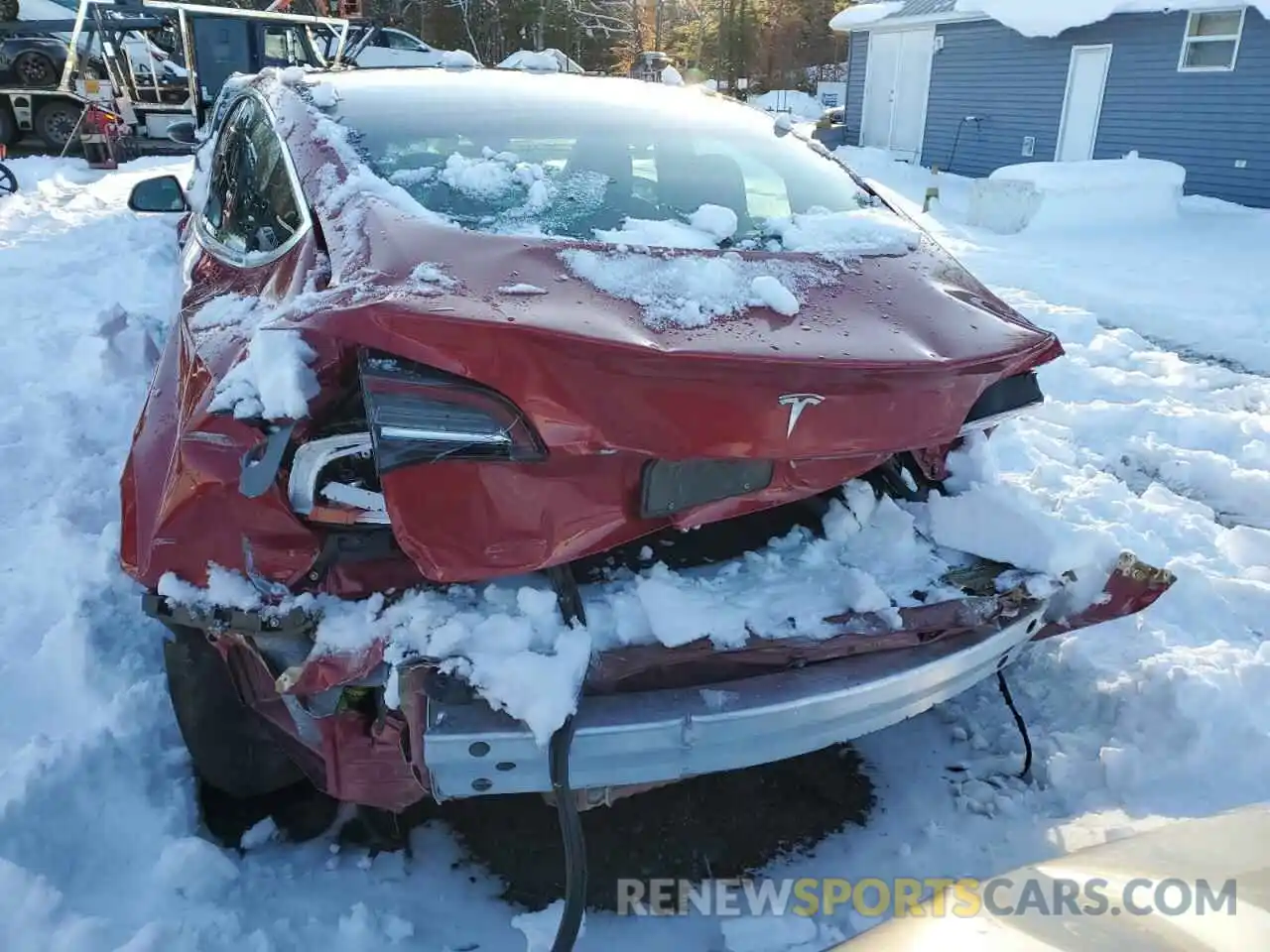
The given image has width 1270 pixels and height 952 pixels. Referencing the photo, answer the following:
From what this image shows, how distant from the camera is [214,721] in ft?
7.82

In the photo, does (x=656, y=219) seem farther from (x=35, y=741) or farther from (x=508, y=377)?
(x=35, y=741)

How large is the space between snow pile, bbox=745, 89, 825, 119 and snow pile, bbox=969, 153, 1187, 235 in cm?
1797

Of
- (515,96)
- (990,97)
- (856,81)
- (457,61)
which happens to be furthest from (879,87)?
(515,96)

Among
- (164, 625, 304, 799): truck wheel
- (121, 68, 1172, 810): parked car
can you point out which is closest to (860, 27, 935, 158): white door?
(121, 68, 1172, 810): parked car

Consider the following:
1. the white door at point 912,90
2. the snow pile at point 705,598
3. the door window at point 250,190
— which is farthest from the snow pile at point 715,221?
the white door at point 912,90

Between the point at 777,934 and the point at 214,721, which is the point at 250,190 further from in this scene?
the point at 777,934

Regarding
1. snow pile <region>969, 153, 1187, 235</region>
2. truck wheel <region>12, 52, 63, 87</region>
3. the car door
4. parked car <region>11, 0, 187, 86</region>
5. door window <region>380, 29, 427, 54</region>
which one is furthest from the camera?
door window <region>380, 29, 427, 54</region>

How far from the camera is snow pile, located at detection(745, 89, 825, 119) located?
2945 cm

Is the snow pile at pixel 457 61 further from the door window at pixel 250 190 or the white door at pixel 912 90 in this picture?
the white door at pixel 912 90

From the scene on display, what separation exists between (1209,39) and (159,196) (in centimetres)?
Result: 1445

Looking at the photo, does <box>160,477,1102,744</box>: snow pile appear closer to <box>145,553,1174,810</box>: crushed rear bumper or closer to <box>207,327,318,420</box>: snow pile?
<box>145,553,1174,810</box>: crushed rear bumper

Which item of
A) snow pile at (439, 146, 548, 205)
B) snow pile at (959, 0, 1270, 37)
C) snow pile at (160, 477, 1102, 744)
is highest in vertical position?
snow pile at (959, 0, 1270, 37)

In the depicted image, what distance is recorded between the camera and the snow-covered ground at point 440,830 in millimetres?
2250

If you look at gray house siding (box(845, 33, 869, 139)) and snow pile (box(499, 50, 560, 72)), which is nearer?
snow pile (box(499, 50, 560, 72))
